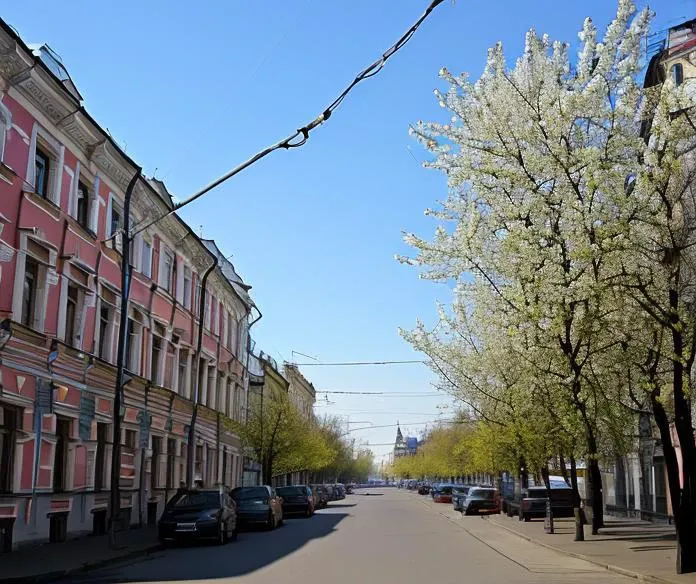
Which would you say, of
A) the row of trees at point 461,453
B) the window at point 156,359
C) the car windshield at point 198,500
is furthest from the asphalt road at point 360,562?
the row of trees at point 461,453

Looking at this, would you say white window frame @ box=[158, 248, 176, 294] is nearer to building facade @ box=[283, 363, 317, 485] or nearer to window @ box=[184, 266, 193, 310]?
window @ box=[184, 266, 193, 310]

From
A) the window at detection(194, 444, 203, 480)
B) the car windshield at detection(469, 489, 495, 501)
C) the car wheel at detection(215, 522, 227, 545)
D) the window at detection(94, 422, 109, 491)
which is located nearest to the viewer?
the car wheel at detection(215, 522, 227, 545)

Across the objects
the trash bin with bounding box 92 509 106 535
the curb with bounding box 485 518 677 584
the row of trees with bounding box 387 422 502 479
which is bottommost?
the curb with bounding box 485 518 677 584

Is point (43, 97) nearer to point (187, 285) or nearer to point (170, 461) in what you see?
point (187, 285)

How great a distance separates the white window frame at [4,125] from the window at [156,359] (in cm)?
1322

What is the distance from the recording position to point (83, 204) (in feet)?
79.1

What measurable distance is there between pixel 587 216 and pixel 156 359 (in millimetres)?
20592

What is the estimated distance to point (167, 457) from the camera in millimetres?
32719

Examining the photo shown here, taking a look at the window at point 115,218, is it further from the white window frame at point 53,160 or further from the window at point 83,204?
the white window frame at point 53,160

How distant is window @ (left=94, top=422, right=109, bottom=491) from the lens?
82.6 ft

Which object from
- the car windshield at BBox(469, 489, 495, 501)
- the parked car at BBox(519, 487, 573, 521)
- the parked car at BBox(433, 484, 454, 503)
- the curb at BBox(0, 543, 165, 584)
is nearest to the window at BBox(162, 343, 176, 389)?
the curb at BBox(0, 543, 165, 584)

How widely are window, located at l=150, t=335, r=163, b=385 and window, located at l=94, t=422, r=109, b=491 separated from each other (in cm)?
556

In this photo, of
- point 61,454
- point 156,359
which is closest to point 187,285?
point 156,359

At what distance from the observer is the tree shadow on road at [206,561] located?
590 inches
